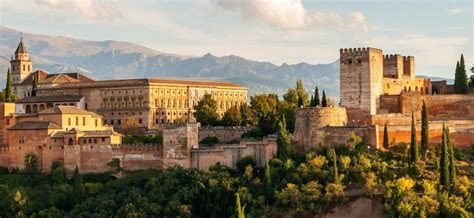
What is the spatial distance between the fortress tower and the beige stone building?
22135 millimetres

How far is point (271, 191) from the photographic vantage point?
46562mm

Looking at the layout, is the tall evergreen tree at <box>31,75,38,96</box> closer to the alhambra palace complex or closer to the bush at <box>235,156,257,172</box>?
the alhambra palace complex

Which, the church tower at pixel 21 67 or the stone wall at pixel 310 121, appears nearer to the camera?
the stone wall at pixel 310 121

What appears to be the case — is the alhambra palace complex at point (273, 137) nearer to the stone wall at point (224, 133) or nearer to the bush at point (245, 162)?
the stone wall at point (224, 133)

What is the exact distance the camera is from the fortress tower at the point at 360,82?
52156 mm

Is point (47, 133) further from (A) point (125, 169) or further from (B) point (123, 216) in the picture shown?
(B) point (123, 216)

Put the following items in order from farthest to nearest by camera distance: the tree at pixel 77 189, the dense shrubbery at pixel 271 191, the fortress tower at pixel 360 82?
the fortress tower at pixel 360 82 → the tree at pixel 77 189 → the dense shrubbery at pixel 271 191

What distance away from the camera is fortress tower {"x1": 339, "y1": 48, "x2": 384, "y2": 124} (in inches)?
2053

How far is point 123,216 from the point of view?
46.8 metres

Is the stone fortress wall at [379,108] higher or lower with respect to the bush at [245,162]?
higher

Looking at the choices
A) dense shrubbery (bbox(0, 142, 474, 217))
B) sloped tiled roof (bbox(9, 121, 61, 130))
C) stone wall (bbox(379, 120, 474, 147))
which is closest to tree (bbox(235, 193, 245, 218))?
dense shrubbery (bbox(0, 142, 474, 217))

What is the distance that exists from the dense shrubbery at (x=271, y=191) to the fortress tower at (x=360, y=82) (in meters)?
4.66

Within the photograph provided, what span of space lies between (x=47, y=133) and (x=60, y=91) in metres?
19.7

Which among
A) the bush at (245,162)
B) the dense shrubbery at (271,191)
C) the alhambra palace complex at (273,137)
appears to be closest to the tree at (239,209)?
the dense shrubbery at (271,191)
